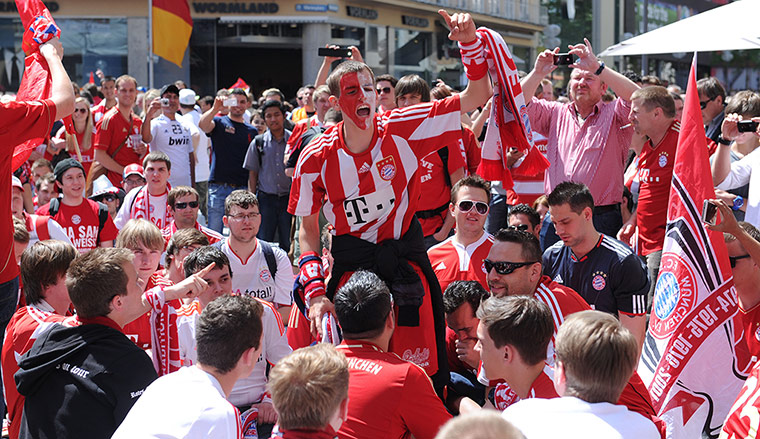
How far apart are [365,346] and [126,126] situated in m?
7.37

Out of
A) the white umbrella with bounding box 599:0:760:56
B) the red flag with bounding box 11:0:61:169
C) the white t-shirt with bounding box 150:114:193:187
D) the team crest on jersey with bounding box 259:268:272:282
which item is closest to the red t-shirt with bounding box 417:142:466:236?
the team crest on jersey with bounding box 259:268:272:282

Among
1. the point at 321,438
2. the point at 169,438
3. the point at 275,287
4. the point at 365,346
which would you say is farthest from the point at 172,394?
the point at 275,287

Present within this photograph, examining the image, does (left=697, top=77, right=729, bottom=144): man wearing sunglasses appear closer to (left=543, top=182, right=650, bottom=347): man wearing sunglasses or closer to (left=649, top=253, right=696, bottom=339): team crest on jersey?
(left=543, top=182, right=650, bottom=347): man wearing sunglasses

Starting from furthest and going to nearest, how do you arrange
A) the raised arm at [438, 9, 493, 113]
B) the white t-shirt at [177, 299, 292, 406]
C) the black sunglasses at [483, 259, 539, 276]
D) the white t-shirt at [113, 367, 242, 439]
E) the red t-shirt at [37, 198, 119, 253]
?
the red t-shirt at [37, 198, 119, 253]
the white t-shirt at [177, 299, 292, 406]
the black sunglasses at [483, 259, 539, 276]
the raised arm at [438, 9, 493, 113]
the white t-shirt at [113, 367, 242, 439]

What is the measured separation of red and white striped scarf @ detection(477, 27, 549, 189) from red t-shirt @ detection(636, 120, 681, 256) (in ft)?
6.63

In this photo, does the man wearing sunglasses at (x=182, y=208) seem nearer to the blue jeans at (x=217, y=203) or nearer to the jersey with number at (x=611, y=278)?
the jersey with number at (x=611, y=278)

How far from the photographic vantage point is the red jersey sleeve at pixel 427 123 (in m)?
4.53

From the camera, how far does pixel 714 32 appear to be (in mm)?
6109

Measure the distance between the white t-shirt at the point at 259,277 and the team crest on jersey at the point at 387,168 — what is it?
198 cm

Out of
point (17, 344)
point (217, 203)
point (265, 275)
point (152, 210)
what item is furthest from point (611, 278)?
point (217, 203)

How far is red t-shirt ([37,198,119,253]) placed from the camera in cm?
743

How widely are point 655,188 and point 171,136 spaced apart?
6.05 m

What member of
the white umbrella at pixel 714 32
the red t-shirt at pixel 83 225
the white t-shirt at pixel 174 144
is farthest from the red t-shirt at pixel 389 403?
the white t-shirt at pixel 174 144

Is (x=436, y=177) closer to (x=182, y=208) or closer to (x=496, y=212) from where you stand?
(x=496, y=212)
